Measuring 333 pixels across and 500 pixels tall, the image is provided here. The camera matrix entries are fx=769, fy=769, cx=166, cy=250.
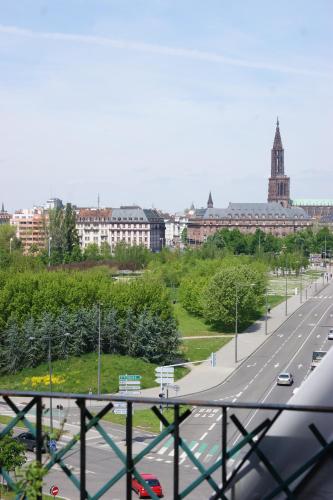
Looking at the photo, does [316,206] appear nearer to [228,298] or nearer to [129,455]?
[228,298]

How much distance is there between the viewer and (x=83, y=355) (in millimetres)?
33312

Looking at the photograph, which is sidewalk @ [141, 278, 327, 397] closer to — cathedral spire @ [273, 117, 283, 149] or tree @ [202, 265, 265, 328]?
tree @ [202, 265, 265, 328]

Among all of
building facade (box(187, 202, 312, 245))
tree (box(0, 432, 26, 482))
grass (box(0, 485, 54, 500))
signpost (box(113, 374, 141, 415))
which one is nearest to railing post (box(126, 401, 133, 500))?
grass (box(0, 485, 54, 500))

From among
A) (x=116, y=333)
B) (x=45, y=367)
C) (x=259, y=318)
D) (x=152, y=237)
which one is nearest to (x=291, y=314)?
(x=259, y=318)

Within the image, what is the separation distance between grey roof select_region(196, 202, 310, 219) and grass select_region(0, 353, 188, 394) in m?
117

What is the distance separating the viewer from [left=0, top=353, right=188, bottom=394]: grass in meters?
29.0

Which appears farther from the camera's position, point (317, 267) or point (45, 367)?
point (317, 267)

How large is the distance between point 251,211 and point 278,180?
14.3 m

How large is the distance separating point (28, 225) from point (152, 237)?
23.2 metres

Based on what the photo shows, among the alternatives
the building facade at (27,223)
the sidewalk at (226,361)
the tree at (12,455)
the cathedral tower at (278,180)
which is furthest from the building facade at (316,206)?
the tree at (12,455)

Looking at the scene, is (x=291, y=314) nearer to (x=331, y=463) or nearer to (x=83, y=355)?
(x=83, y=355)

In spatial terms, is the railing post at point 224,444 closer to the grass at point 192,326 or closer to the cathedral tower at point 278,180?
the grass at point 192,326

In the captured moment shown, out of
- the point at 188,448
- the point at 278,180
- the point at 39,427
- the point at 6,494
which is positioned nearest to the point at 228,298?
the point at 6,494

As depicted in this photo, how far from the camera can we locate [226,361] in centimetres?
3528
